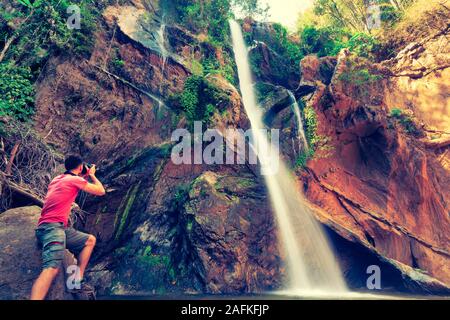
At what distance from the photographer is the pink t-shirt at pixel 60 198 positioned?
14.5 feet

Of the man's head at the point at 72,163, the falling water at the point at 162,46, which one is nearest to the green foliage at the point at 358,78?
the falling water at the point at 162,46

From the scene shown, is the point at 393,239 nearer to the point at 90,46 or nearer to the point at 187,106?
the point at 187,106

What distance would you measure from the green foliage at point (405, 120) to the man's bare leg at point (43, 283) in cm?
1506

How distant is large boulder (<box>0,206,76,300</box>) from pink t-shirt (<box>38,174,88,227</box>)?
0.75 metres

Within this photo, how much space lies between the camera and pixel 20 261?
4.67 meters

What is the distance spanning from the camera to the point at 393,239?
11133 millimetres

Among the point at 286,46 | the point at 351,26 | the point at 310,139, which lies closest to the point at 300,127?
the point at 310,139

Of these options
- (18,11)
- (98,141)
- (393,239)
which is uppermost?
Result: (18,11)

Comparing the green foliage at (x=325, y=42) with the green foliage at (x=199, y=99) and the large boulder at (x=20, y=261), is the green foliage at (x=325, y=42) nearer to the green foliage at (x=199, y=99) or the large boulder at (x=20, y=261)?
the green foliage at (x=199, y=99)

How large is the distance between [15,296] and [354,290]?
30.1 feet

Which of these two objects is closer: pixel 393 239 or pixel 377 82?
pixel 393 239

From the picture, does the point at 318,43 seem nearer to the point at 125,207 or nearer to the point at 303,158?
the point at 303,158
